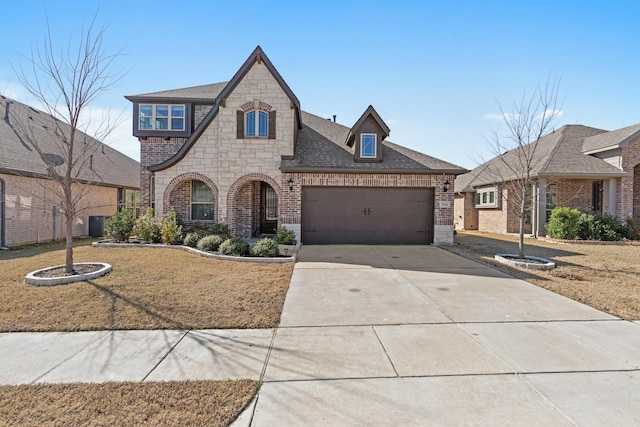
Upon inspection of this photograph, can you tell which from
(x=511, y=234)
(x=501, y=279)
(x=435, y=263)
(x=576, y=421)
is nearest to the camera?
(x=576, y=421)

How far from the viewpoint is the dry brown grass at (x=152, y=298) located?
191 inches

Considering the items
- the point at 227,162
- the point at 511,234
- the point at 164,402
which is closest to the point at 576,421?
the point at 164,402

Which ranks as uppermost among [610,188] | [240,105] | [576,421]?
[240,105]

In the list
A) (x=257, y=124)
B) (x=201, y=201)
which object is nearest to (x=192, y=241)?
(x=201, y=201)

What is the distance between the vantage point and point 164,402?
2943 mm

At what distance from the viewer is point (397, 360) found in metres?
3.80

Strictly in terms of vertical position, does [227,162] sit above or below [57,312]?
above

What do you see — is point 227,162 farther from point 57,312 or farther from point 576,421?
point 576,421

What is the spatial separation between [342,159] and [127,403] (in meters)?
11.6

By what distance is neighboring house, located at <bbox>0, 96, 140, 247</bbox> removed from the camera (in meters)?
12.7

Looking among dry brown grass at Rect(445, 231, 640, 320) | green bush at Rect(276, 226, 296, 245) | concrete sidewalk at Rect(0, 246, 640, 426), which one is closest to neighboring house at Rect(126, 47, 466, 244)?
green bush at Rect(276, 226, 296, 245)

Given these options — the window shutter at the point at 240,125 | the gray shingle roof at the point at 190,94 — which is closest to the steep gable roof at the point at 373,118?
the window shutter at the point at 240,125

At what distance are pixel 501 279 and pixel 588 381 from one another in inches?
177

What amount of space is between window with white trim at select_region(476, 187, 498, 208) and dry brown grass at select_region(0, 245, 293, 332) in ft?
53.6
